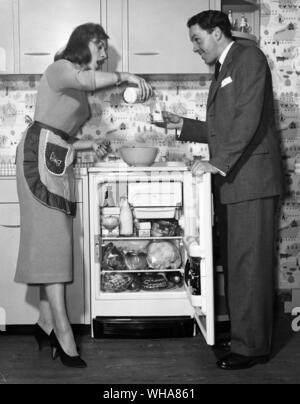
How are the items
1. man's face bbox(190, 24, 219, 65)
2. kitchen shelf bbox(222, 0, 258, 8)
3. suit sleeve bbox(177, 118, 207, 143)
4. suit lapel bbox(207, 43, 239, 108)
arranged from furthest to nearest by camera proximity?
kitchen shelf bbox(222, 0, 258, 8) → suit sleeve bbox(177, 118, 207, 143) → man's face bbox(190, 24, 219, 65) → suit lapel bbox(207, 43, 239, 108)

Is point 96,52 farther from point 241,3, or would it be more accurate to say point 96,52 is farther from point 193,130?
point 241,3

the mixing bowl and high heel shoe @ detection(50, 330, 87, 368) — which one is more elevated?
the mixing bowl

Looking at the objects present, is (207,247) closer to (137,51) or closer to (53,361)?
(53,361)

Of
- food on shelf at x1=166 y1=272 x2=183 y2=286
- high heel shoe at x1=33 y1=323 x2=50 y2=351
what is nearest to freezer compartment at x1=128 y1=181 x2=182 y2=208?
→ food on shelf at x1=166 y1=272 x2=183 y2=286

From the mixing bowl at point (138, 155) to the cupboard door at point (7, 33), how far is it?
0.78 meters

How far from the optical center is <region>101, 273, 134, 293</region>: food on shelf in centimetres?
283

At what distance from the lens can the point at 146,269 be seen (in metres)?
2.88

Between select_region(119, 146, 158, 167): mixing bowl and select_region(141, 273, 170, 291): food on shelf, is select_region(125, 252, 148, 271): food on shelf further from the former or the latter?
select_region(119, 146, 158, 167): mixing bowl

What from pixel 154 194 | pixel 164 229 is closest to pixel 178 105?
pixel 154 194

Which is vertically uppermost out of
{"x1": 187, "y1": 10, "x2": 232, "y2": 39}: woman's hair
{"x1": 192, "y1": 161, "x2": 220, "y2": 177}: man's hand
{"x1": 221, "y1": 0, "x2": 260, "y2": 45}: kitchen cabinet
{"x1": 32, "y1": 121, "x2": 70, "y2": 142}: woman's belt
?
{"x1": 221, "y1": 0, "x2": 260, "y2": 45}: kitchen cabinet

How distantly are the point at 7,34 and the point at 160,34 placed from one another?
814 millimetres

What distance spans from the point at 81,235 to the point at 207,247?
3.04 ft

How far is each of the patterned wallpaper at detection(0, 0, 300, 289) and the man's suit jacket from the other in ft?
3.33

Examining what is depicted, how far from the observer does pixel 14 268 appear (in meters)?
2.74
